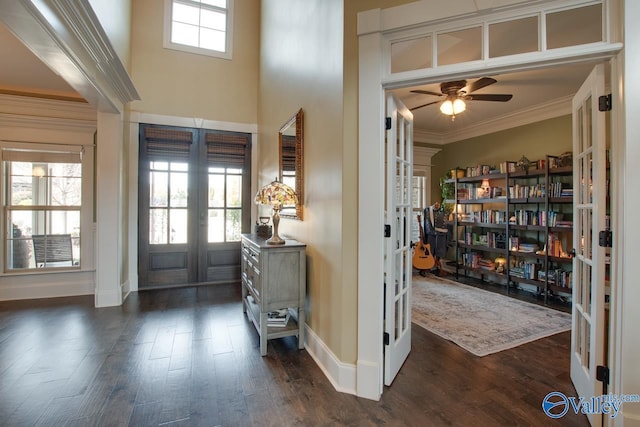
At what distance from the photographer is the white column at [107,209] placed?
3.72m

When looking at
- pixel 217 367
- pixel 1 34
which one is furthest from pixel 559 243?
pixel 1 34

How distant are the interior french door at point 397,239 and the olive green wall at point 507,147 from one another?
10.9ft

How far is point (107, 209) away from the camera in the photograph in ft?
12.3

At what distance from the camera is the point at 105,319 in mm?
3350

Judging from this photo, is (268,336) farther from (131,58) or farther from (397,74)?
(131,58)

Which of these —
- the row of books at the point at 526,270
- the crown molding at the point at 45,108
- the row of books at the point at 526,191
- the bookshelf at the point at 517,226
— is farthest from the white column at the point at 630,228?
the crown molding at the point at 45,108

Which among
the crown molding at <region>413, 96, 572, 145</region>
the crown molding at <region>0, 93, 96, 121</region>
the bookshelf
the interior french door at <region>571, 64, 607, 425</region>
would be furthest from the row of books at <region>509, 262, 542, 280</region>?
the crown molding at <region>0, 93, 96, 121</region>

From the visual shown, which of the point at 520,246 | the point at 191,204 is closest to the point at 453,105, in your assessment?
the point at 520,246

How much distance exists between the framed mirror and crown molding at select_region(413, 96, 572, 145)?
3.62m

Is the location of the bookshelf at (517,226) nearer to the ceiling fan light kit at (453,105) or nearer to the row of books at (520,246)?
the row of books at (520,246)

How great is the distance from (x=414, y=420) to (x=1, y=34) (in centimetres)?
452

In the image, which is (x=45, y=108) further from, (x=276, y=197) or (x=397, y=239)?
(x=397, y=239)

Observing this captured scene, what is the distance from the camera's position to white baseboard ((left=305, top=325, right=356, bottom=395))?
2.06 metres

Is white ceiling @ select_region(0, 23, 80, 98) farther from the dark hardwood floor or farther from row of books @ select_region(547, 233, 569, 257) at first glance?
row of books @ select_region(547, 233, 569, 257)
